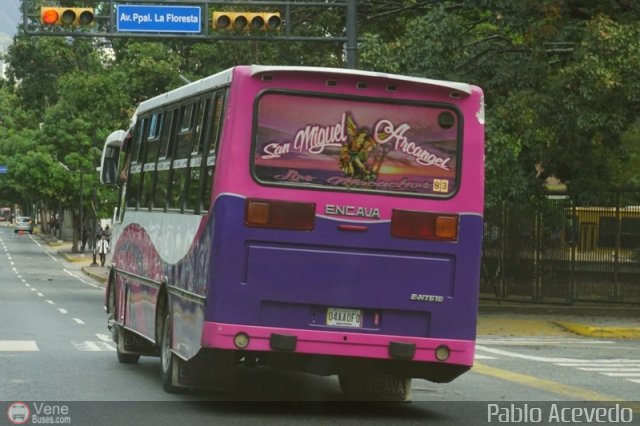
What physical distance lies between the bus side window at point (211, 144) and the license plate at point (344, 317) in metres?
1.50

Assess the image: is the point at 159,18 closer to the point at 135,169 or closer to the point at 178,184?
the point at 135,169

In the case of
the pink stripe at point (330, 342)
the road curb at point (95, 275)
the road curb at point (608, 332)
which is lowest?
the road curb at point (95, 275)

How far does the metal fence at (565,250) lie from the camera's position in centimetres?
3116

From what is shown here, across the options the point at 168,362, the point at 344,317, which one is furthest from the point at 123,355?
the point at 344,317

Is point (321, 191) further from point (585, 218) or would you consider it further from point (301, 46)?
point (301, 46)

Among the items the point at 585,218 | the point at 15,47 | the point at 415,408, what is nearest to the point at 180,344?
the point at 415,408

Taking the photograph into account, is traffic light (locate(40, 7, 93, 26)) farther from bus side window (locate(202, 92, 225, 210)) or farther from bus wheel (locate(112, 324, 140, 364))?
bus side window (locate(202, 92, 225, 210))

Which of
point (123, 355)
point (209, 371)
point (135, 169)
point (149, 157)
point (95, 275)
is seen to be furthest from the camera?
point (95, 275)

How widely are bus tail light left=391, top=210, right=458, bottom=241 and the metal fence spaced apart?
18.8 meters

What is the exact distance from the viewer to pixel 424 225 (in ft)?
Result: 42.3

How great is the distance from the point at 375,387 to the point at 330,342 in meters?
2.09

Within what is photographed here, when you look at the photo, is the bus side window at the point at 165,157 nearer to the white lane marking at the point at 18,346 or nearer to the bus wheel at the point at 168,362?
the bus wheel at the point at 168,362
